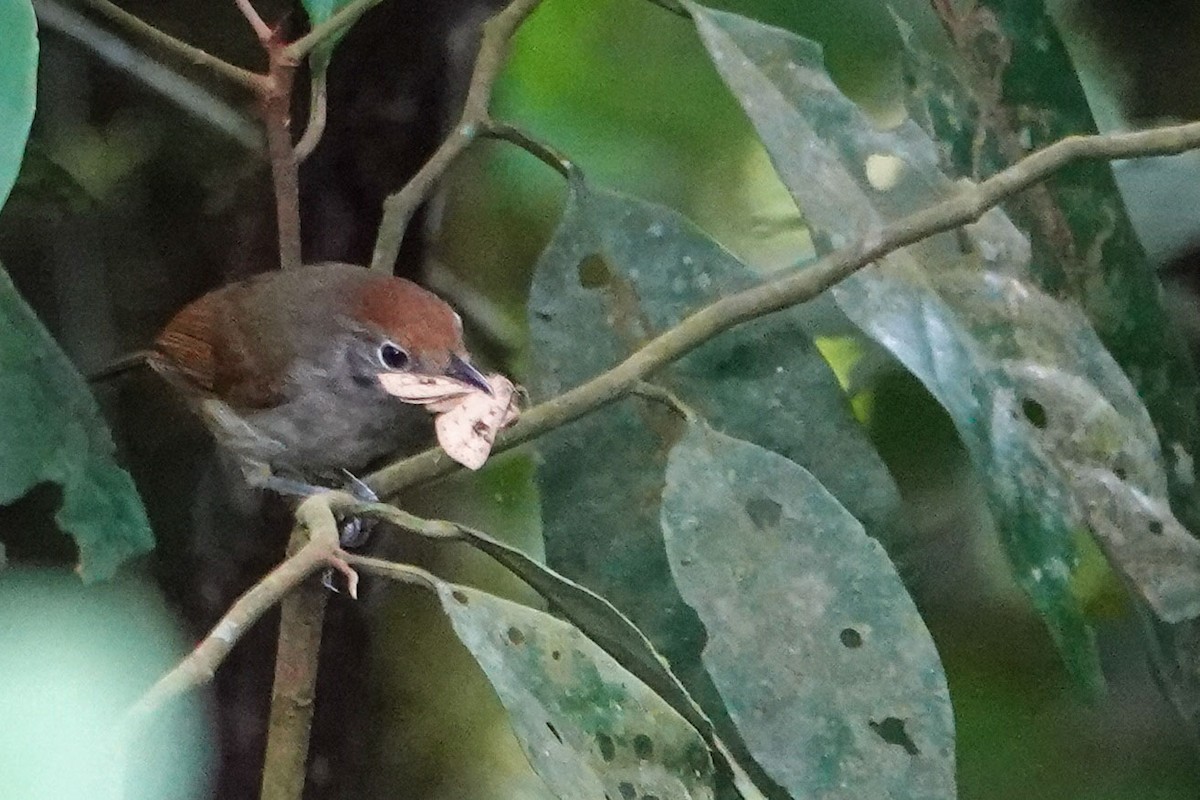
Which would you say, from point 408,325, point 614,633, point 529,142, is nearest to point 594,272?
point 529,142

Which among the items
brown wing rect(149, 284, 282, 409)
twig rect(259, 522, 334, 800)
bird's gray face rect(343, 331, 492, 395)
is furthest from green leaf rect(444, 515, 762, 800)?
brown wing rect(149, 284, 282, 409)

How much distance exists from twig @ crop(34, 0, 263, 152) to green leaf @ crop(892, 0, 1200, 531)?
0.65 metres

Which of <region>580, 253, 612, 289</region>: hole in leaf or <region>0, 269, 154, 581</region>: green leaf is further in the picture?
<region>580, 253, 612, 289</region>: hole in leaf

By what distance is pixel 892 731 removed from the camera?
2.27 feet

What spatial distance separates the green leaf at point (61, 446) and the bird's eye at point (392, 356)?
316 mm

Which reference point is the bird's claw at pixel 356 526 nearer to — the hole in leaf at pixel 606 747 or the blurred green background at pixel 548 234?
the blurred green background at pixel 548 234

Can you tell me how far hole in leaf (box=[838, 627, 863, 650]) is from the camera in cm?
71

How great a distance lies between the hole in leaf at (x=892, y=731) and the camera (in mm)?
689

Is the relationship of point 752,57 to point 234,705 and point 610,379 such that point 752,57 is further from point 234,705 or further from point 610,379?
point 234,705

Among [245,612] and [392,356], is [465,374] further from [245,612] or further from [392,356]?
[245,612]

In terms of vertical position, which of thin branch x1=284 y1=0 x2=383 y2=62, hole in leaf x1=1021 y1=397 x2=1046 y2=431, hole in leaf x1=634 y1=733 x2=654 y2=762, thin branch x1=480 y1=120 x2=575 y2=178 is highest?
thin branch x1=284 y1=0 x2=383 y2=62

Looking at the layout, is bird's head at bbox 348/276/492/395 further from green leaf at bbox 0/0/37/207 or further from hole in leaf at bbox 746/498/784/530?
green leaf at bbox 0/0/37/207

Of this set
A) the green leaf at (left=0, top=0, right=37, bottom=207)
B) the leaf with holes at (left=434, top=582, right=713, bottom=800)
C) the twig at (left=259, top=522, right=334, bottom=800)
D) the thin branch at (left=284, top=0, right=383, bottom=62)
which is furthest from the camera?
the thin branch at (left=284, top=0, right=383, bottom=62)

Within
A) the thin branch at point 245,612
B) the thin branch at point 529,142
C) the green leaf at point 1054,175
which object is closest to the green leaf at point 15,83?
the thin branch at point 245,612
